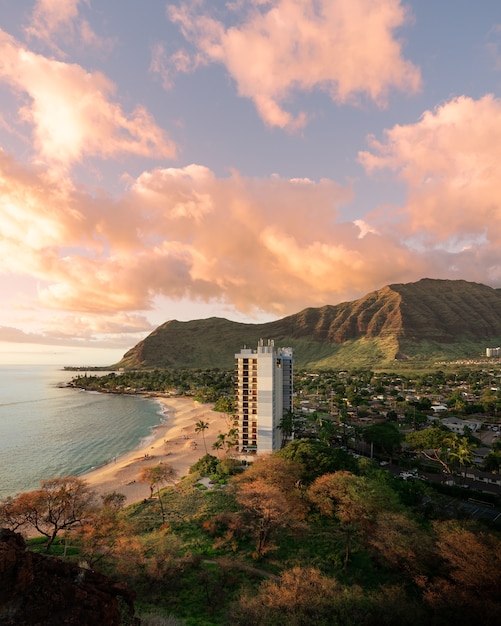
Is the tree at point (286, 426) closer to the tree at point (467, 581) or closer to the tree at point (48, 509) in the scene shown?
the tree at point (48, 509)

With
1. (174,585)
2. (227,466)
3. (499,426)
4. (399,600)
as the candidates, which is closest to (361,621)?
(399,600)

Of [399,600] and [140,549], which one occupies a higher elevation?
[399,600]

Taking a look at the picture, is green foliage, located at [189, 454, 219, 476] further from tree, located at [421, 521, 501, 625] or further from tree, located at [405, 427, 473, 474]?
tree, located at [421, 521, 501, 625]

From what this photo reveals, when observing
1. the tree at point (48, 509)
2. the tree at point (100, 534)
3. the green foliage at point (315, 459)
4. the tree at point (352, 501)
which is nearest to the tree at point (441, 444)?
the green foliage at point (315, 459)

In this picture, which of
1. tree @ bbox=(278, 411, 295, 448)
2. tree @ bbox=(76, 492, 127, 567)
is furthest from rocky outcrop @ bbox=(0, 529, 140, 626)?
tree @ bbox=(278, 411, 295, 448)

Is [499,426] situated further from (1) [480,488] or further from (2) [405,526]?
(2) [405,526]
